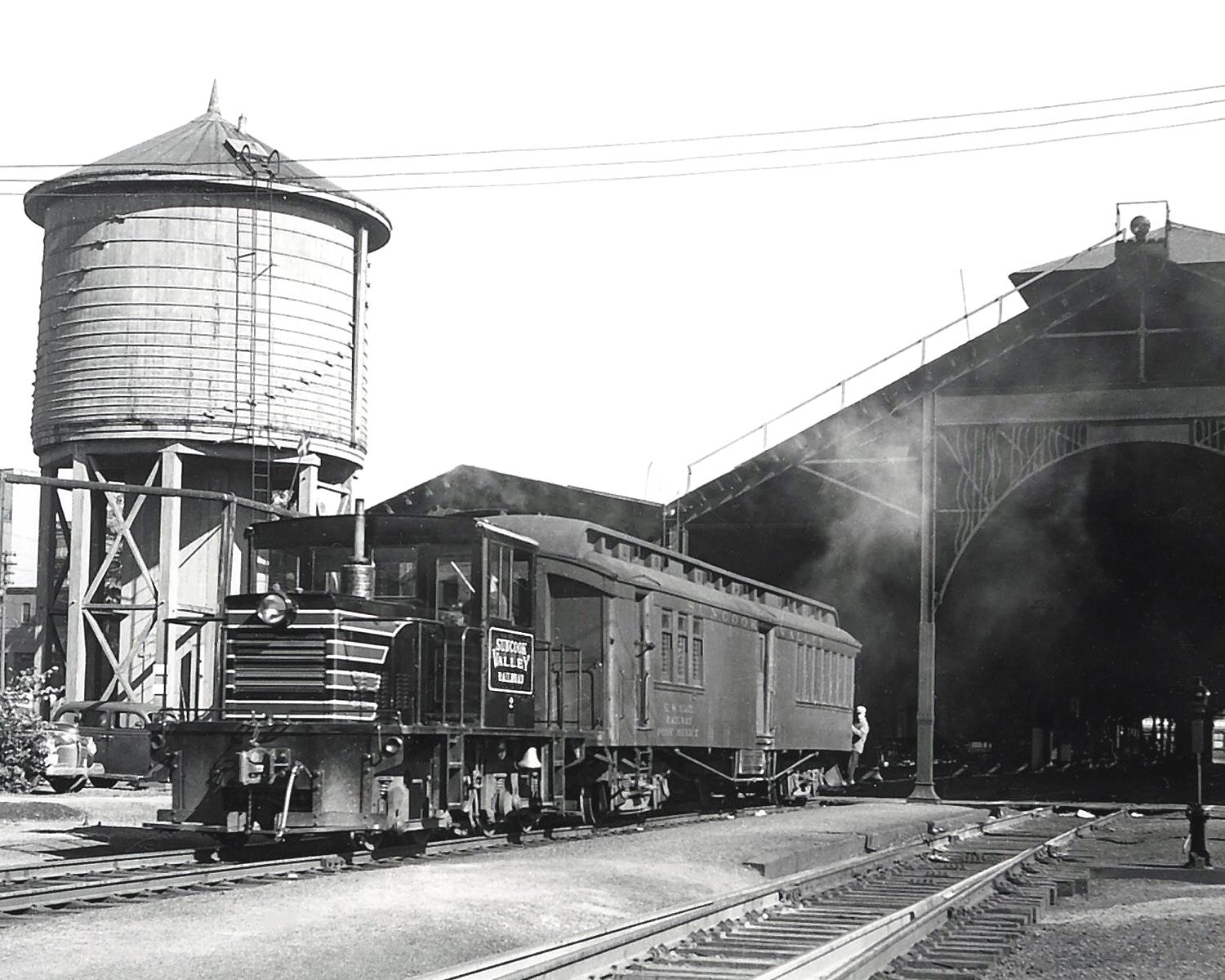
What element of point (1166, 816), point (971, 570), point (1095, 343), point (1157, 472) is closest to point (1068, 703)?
point (971, 570)

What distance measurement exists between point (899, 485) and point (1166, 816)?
8.91 meters

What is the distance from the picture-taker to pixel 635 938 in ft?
32.0

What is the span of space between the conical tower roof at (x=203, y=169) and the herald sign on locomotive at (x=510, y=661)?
18.0 metres

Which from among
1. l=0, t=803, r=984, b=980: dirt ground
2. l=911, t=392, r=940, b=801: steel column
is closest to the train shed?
l=911, t=392, r=940, b=801: steel column

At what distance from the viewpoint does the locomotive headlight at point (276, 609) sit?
14.6m

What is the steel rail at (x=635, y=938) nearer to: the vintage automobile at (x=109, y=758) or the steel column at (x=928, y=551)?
the vintage automobile at (x=109, y=758)

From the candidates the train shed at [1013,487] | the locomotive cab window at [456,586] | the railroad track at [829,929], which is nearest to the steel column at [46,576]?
the train shed at [1013,487]

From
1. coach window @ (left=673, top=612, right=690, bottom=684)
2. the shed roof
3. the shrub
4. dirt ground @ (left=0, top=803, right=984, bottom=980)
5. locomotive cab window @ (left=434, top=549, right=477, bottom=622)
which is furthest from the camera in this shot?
the shed roof

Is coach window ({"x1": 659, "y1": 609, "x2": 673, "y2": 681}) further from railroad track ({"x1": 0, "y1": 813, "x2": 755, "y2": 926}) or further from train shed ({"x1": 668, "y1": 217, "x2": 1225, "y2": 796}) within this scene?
train shed ({"x1": 668, "y1": 217, "x2": 1225, "y2": 796})

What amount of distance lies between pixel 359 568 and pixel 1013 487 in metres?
19.2

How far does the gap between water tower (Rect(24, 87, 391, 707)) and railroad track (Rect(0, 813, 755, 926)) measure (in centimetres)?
1542

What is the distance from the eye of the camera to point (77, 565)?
31234 millimetres

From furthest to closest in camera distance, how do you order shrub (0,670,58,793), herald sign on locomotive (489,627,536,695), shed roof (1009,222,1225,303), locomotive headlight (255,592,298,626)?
shed roof (1009,222,1225,303)
shrub (0,670,58,793)
herald sign on locomotive (489,627,536,695)
locomotive headlight (255,592,298,626)

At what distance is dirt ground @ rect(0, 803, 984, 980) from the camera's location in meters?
8.99
